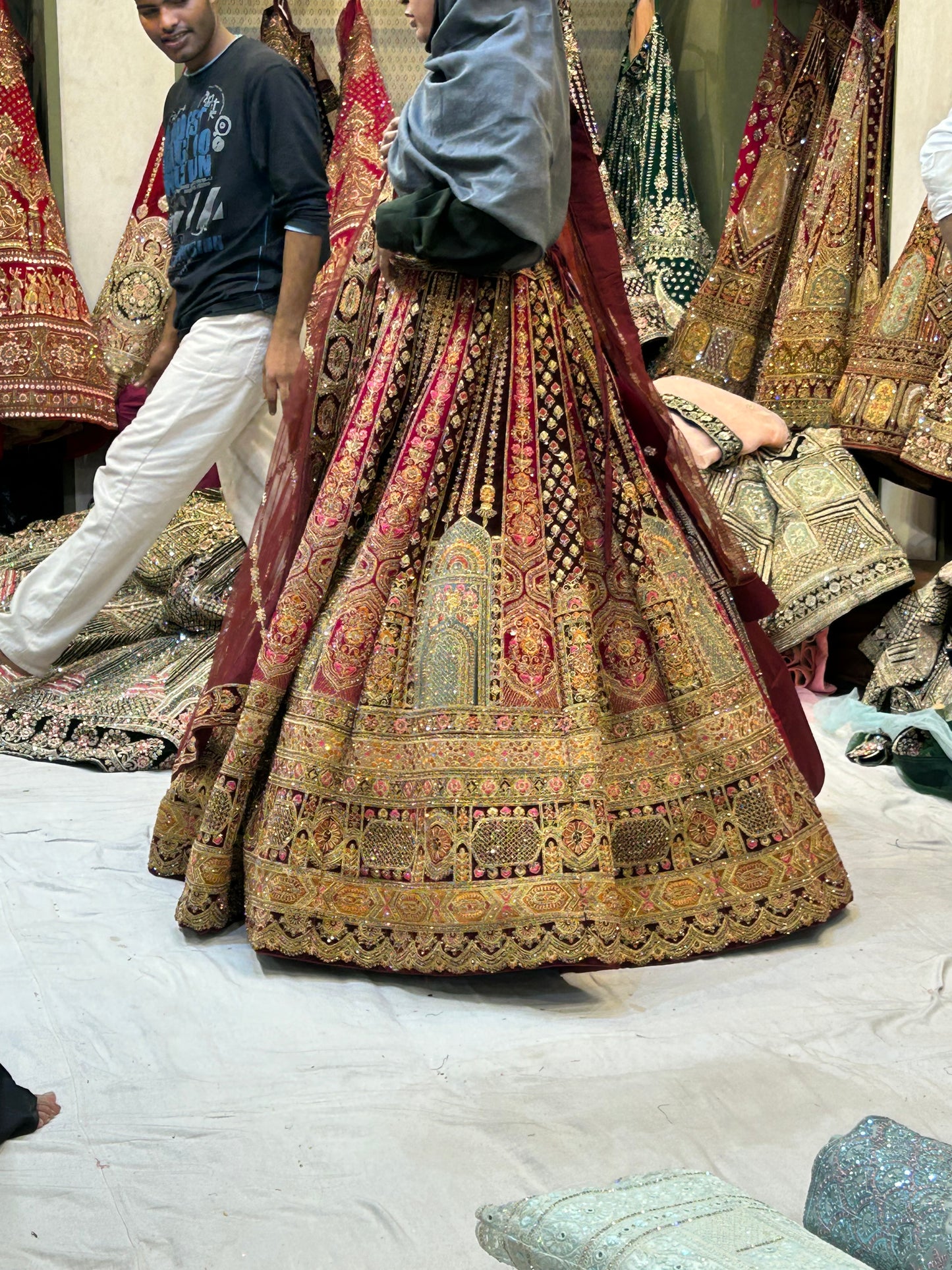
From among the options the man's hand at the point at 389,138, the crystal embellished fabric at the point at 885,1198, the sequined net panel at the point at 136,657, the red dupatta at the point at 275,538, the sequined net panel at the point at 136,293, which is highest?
the man's hand at the point at 389,138

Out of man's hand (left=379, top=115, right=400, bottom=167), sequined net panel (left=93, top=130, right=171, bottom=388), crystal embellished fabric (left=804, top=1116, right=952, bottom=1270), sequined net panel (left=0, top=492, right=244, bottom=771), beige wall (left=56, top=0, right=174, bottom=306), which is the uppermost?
beige wall (left=56, top=0, right=174, bottom=306)

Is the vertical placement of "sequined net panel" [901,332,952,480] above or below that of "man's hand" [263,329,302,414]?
below

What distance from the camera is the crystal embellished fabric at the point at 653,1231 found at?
3.53 ft

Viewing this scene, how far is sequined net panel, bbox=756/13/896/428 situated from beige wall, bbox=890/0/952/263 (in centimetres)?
12

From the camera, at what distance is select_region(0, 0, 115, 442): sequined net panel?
4.75 meters

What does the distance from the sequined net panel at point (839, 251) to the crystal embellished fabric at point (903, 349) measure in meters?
0.24

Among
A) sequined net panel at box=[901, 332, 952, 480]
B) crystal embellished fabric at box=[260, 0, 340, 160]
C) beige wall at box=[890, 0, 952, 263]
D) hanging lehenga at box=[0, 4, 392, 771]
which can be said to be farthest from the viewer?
crystal embellished fabric at box=[260, 0, 340, 160]

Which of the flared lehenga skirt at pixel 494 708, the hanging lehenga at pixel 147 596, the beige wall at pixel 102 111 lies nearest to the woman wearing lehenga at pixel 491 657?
the flared lehenga skirt at pixel 494 708

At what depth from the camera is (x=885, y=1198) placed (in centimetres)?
123

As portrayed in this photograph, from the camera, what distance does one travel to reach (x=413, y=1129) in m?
1.71

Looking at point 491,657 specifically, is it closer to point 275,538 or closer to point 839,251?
point 275,538

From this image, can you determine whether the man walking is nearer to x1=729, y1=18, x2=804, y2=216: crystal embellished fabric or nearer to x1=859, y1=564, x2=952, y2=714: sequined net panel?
x1=859, y1=564, x2=952, y2=714: sequined net panel

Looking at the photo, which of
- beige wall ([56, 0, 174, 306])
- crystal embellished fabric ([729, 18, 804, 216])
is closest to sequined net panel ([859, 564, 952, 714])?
crystal embellished fabric ([729, 18, 804, 216])

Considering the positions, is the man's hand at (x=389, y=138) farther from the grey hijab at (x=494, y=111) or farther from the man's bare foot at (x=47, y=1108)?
the man's bare foot at (x=47, y=1108)
